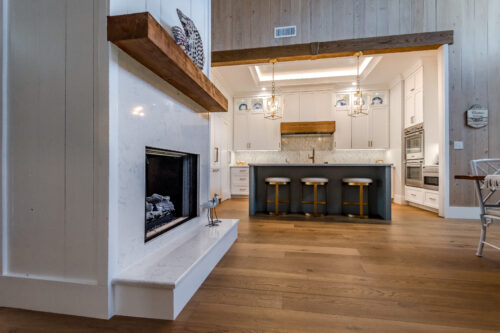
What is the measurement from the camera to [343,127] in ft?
18.8

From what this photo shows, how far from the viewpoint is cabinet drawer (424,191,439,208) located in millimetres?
3719

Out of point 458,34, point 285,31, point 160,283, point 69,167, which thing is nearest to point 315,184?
point 285,31

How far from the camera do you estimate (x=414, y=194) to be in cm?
447

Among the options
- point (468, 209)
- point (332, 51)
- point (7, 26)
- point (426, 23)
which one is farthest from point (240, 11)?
point (468, 209)

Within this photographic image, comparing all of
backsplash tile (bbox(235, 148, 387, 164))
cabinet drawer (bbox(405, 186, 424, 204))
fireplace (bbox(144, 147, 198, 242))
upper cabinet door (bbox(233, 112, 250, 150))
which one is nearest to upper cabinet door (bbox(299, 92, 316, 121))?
backsplash tile (bbox(235, 148, 387, 164))

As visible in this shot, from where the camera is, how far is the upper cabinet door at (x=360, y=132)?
5629 mm

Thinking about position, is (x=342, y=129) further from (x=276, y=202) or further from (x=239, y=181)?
(x=276, y=202)

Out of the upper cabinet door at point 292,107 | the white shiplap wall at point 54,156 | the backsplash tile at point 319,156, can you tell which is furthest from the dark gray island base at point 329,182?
the white shiplap wall at point 54,156

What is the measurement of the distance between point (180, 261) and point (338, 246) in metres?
1.53

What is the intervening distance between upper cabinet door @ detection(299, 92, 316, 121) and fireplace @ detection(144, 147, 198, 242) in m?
4.40

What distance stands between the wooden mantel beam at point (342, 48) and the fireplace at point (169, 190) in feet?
7.96

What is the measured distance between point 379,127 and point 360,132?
446 millimetres

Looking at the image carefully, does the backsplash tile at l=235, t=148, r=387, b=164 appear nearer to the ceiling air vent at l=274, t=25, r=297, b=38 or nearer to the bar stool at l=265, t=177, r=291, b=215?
the bar stool at l=265, t=177, r=291, b=215

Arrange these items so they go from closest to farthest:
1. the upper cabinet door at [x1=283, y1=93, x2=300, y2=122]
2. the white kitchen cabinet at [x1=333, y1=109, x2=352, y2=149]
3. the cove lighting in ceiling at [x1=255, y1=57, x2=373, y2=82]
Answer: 1. the cove lighting in ceiling at [x1=255, y1=57, x2=373, y2=82]
2. the white kitchen cabinet at [x1=333, y1=109, x2=352, y2=149]
3. the upper cabinet door at [x1=283, y1=93, x2=300, y2=122]
